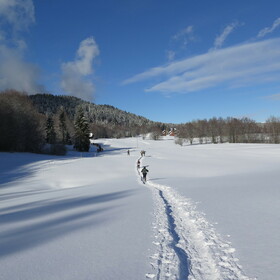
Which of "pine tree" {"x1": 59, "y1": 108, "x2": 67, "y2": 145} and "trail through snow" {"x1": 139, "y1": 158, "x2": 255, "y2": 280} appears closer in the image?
"trail through snow" {"x1": 139, "y1": 158, "x2": 255, "y2": 280}

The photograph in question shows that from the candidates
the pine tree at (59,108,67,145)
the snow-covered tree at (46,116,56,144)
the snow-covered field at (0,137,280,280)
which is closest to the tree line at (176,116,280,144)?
the pine tree at (59,108,67,145)

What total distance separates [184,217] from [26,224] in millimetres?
5049

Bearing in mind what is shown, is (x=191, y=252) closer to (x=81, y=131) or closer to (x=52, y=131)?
(x=81, y=131)

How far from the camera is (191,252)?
507 centimetres

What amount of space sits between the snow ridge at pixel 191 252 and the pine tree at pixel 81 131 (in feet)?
172

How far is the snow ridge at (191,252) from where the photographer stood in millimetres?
4113

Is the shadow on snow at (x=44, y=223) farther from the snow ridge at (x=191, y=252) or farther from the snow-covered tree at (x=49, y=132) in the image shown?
the snow-covered tree at (x=49, y=132)

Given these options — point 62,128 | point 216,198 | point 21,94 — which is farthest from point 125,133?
point 216,198

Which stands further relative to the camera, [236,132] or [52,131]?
[236,132]

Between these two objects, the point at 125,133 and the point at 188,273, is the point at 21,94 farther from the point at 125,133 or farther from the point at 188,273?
the point at 125,133

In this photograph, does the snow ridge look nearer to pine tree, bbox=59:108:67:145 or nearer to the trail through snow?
the trail through snow

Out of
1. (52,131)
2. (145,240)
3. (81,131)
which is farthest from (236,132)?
(145,240)

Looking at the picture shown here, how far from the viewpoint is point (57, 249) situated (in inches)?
194

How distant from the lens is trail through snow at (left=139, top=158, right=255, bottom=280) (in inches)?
161
